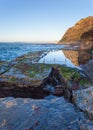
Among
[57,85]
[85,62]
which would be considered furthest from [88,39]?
[57,85]

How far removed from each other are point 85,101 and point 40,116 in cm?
254

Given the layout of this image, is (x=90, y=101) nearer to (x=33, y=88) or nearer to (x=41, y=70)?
(x=33, y=88)

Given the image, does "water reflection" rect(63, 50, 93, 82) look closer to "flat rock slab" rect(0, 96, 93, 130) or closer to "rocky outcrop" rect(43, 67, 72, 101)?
"rocky outcrop" rect(43, 67, 72, 101)

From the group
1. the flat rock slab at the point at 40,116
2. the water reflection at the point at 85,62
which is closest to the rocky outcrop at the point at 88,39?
the water reflection at the point at 85,62

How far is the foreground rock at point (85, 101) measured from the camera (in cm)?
1031

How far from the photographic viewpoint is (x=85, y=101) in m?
11.2

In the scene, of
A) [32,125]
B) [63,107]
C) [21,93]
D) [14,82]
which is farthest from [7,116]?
[14,82]

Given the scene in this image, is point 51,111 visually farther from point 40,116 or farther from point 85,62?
point 85,62

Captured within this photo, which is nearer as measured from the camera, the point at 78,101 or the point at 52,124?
the point at 52,124

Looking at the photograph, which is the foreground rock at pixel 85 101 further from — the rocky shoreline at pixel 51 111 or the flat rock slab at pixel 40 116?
the flat rock slab at pixel 40 116

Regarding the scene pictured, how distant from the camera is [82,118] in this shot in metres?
10.4

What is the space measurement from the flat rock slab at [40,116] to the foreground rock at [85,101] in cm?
33

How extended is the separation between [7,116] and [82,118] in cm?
400

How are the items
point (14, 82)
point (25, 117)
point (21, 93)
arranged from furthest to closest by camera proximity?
point (14, 82)
point (21, 93)
point (25, 117)
